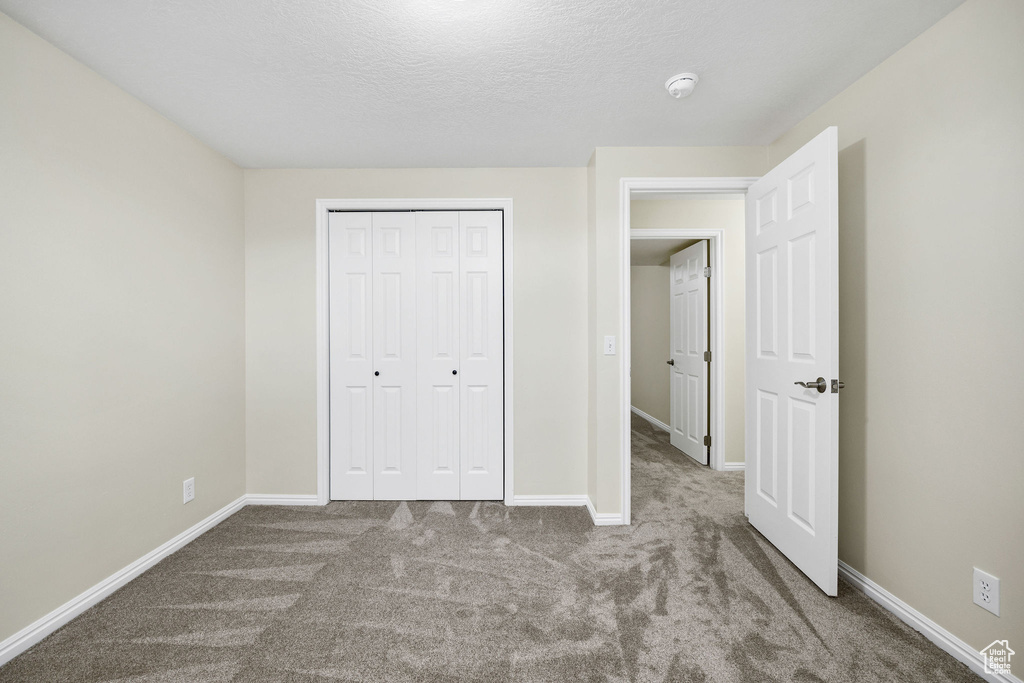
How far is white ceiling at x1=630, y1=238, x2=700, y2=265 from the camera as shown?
14.3 feet

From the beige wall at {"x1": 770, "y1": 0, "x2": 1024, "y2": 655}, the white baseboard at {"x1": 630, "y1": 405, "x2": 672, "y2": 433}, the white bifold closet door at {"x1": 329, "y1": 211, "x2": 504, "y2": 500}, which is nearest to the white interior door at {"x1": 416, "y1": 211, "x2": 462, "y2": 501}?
the white bifold closet door at {"x1": 329, "y1": 211, "x2": 504, "y2": 500}

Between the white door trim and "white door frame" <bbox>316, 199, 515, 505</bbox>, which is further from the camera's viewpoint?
the white door trim

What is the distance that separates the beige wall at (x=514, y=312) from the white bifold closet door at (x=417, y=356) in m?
0.16

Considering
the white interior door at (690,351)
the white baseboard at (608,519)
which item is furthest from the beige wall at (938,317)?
the white interior door at (690,351)

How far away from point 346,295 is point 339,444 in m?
1.08

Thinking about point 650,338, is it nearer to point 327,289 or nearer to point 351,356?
point 351,356

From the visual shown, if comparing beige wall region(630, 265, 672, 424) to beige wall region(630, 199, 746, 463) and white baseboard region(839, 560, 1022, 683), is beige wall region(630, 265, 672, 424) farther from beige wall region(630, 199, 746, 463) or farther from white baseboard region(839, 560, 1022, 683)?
white baseboard region(839, 560, 1022, 683)

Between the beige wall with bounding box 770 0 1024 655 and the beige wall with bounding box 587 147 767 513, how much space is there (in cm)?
64

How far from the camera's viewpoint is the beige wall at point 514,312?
115 inches

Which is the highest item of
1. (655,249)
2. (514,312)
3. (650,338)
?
(655,249)

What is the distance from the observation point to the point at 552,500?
9.59 ft

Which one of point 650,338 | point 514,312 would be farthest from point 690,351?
point 514,312

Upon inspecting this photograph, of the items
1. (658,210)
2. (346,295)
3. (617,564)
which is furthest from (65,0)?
(658,210)

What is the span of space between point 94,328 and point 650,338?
5584mm
